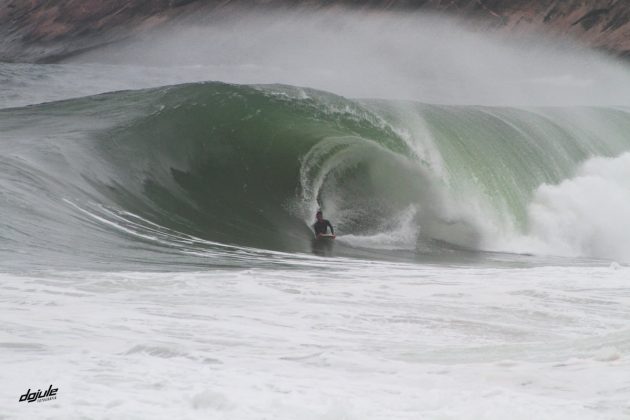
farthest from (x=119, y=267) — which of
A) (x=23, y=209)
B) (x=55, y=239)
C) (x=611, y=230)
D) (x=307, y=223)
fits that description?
(x=611, y=230)

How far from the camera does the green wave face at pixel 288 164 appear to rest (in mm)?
11711

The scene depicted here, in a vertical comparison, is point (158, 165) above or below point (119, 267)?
above

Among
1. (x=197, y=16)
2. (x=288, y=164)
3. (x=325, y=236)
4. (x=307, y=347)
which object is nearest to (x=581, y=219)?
(x=288, y=164)

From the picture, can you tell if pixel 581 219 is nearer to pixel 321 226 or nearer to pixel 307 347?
pixel 321 226

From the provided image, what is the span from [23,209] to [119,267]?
232 centimetres

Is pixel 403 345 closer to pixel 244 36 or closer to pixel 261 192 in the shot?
pixel 261 192

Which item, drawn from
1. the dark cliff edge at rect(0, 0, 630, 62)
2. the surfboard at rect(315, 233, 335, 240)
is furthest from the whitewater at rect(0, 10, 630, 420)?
the dark cliff edge at rect(0, 0, 630, 62)

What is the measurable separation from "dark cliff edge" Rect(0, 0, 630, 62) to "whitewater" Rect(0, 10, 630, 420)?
15189mm

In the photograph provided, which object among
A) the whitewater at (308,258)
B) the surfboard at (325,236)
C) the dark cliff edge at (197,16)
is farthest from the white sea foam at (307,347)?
the dark cliff edge at (197,16)

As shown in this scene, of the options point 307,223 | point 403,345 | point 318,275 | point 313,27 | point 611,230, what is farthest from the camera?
point 313,27

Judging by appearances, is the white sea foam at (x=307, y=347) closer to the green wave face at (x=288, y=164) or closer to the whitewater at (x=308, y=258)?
the whitewater at (x=308, y=258)

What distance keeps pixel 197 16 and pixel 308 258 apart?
38953 millimetres

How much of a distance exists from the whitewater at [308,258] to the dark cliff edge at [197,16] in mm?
15189

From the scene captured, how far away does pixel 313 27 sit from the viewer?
4272 centimetres
